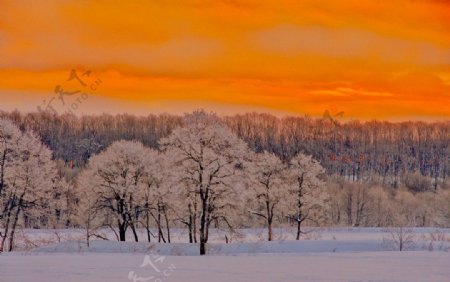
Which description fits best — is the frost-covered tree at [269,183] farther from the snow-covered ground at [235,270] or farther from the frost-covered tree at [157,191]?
the snow-covered ground at [235,270]

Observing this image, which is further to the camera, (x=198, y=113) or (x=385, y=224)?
(x=385, y=224)

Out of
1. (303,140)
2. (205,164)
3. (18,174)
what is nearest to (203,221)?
(205,164)

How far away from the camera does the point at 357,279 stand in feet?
73.9

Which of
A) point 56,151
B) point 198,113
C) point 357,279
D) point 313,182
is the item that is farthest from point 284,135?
point 357,279

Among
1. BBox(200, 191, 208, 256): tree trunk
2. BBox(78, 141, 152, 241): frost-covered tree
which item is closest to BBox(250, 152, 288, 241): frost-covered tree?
BBox(78, 141, 152, 241): frost-covered tree

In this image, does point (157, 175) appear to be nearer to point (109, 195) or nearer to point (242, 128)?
point (109, 195)

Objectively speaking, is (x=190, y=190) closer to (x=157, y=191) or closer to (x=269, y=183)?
(x=157, y=191)

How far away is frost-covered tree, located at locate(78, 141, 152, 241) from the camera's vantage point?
61.4 metres

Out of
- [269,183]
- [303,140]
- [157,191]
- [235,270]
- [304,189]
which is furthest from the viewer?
[303,140]

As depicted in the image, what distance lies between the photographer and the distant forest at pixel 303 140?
157 m

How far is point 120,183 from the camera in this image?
61812 mm

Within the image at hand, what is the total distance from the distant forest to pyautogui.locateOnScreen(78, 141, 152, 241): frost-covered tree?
8496 cm

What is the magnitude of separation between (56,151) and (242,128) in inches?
2128

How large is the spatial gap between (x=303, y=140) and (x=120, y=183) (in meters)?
115
